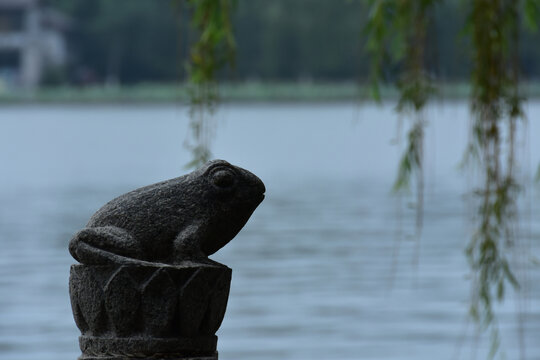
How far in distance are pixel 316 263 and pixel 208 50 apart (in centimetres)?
798

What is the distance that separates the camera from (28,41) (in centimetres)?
7156

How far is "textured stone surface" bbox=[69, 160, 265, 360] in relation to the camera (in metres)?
2.71

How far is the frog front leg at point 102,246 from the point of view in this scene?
8.95ft

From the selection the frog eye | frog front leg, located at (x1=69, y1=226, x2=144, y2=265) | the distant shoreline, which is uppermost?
the frog eye

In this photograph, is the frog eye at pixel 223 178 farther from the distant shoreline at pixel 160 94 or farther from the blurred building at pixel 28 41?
the blurred building at pixel 28 41

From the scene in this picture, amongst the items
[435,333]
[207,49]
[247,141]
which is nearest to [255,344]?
[435,333]

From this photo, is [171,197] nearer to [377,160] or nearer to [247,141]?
[377,160]

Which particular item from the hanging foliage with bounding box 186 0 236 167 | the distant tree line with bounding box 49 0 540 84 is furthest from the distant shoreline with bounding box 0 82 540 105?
the hanging foliage with bounding box 186 0 236 167

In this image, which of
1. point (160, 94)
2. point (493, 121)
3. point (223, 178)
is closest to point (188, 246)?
point (223, 178)

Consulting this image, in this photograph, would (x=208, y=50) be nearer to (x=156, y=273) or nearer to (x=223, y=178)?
(x=223, y=178)

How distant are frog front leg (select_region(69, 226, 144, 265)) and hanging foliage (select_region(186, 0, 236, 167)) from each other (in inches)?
54.9

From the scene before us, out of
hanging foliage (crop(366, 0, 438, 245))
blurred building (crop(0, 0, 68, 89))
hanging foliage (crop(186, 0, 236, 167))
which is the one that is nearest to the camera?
hanging foliage (crop(366, 0, 438, 245))

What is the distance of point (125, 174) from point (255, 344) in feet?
60.6

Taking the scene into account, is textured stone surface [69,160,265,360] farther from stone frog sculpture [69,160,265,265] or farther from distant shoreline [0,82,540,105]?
distant shoreline [0,82,540,105]
